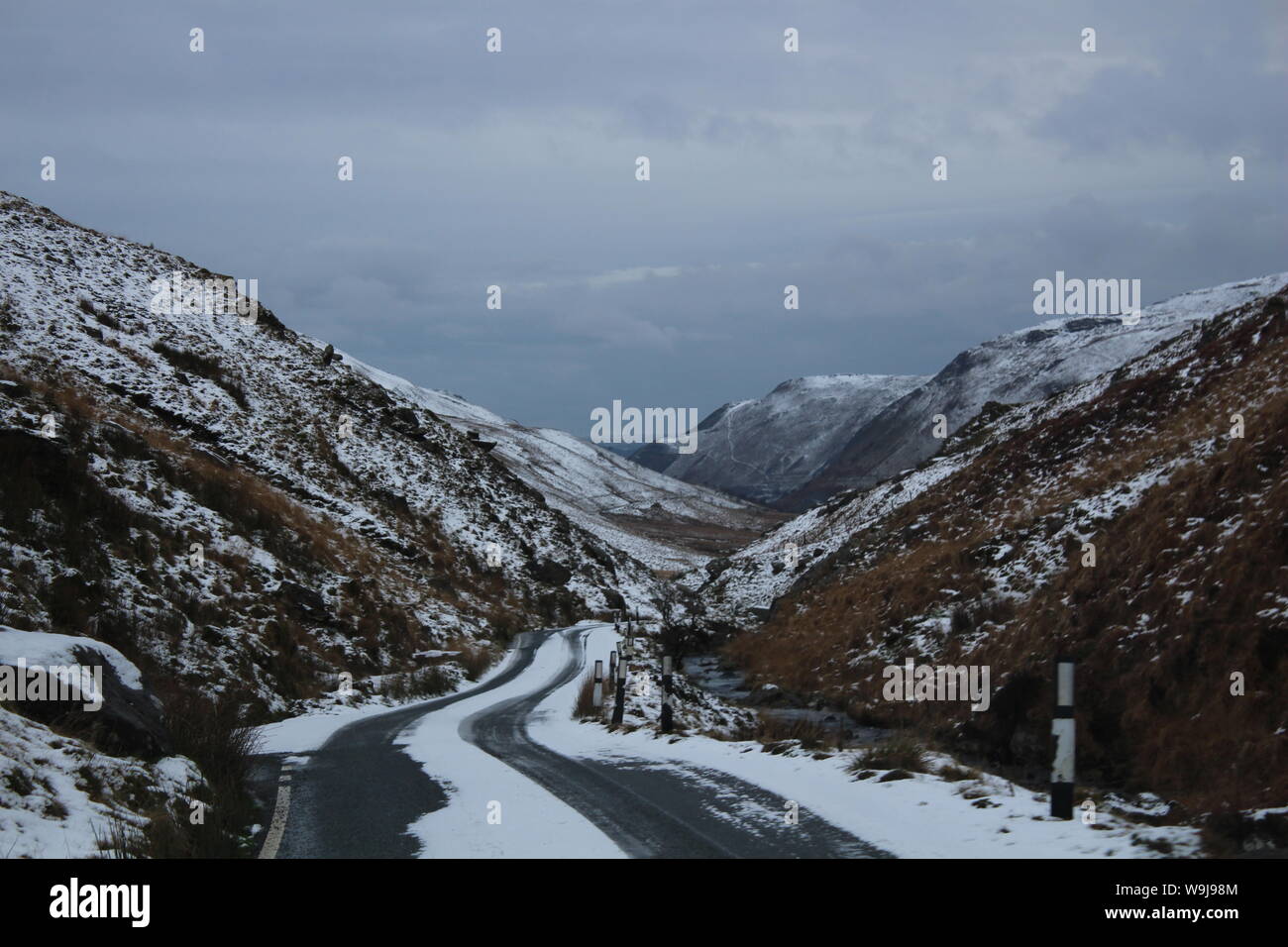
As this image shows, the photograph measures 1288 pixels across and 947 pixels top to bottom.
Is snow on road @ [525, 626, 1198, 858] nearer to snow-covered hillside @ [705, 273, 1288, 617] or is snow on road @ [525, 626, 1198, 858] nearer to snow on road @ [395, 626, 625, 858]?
snow on road @ [395, 626, 625, 858]

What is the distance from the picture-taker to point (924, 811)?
26.0 ft

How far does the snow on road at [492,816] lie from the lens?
24.2 ft

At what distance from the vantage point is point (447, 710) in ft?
70.1

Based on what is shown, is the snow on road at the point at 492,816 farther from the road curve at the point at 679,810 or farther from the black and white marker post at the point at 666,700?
the black and white marker post at the point at 666,700

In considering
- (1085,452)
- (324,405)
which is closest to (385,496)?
(324,405)

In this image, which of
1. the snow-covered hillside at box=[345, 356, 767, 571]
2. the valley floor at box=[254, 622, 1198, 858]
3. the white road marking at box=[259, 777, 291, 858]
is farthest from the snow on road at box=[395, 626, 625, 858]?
the snow-covered hillside at box=[345, 356, 767, 571]

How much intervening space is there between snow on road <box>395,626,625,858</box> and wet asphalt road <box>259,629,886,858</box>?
A: 0.52 ft

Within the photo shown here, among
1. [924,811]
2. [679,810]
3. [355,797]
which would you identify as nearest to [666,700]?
[355,797]

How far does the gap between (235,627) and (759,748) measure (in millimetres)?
15523

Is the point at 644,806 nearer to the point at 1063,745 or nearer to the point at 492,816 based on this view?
the point at 492,816

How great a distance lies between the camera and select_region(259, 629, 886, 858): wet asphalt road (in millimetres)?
7387

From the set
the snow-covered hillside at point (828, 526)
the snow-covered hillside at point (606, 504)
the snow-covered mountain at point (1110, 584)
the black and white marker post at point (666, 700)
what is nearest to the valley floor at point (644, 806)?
the black and white marker post at point (666, 700)

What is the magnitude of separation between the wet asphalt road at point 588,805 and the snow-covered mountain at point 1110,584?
514 cm
